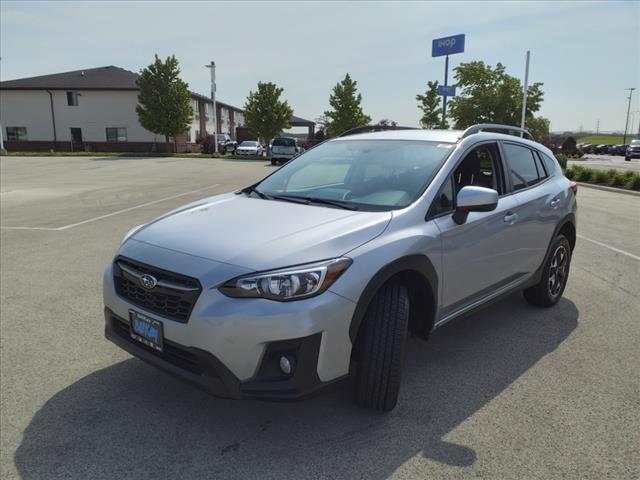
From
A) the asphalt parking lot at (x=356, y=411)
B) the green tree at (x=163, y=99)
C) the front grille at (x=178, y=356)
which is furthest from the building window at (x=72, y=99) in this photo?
the front grille at (x=178, y=356)

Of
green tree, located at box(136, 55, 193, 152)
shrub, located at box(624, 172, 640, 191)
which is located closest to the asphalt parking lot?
shrub, located at box(624, 172, 640, 191)

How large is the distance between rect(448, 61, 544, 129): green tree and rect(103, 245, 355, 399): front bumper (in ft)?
109

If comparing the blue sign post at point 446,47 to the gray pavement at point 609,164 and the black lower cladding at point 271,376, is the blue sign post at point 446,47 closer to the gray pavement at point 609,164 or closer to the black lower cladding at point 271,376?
the gray pavement at point 609,164

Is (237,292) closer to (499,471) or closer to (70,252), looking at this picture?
(499,471)

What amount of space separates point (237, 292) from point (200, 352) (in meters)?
0.36

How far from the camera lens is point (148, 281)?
2.72 m

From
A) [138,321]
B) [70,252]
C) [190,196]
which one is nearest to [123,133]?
[190,196]

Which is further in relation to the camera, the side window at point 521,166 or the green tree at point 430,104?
the green tree at point 430,104

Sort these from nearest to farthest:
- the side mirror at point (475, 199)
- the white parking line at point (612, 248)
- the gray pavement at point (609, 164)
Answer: the side mirror at point (475, 199) < the white parking line at point (612, 248) < the gray pavement at point (609, 164)

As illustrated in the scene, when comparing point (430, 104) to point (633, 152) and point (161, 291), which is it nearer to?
point (633, 152)

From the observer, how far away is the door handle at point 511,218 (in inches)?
153

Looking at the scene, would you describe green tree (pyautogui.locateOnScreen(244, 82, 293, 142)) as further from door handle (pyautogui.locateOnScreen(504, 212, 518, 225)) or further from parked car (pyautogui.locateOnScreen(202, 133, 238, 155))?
door handle (pyautogui.locateOnScreen(504, 212, 518, 225))

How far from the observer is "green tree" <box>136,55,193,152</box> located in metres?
42.4

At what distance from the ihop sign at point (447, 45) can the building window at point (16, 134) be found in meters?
39.1
